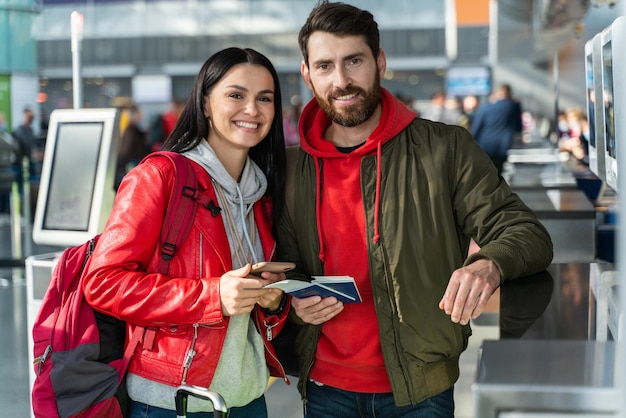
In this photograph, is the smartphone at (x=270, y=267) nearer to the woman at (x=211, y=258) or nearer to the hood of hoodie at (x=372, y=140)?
the woman at (x=211, y=258)

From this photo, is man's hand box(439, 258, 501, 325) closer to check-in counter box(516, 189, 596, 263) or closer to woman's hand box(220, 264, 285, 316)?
woman's hand box(220, 264, 285, 316)

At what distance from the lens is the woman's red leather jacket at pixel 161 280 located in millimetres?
1991

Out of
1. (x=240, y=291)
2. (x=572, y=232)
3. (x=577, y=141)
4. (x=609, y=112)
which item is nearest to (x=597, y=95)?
(x=609, y=112)

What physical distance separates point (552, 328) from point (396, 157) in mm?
730

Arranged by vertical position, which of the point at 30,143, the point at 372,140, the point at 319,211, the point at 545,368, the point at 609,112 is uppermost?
the point at 30,143

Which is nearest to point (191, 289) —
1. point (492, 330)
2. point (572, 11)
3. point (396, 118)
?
point (396, 118)

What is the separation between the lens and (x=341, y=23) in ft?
7.19

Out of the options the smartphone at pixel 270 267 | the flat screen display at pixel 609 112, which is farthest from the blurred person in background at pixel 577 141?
the smartphone at pixel 270 267

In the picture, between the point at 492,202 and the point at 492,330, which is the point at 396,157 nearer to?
the point at 492,202

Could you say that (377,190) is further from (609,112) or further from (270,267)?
(609,112)

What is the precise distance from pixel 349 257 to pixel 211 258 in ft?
1.16

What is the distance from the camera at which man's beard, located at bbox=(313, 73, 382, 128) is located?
7.20ft

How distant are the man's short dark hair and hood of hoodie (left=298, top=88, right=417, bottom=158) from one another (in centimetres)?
15

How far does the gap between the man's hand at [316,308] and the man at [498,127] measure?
9515 millimetres
